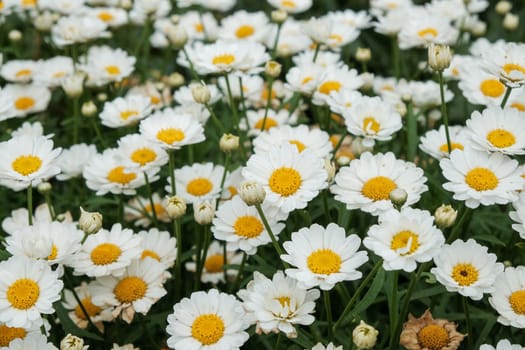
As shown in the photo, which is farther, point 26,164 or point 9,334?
point 26,164

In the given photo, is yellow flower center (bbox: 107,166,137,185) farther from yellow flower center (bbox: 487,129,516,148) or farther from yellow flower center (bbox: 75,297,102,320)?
yellow flower center (bbox: 487,129,516,148)

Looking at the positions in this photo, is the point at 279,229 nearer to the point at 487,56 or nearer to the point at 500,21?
the point at 487,56

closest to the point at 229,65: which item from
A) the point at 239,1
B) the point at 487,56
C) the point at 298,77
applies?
the point at 298,77

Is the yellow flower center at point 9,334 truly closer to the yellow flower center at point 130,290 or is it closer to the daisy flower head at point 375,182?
the yellow flower center at point 130,290

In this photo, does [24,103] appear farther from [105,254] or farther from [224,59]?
[105,254]

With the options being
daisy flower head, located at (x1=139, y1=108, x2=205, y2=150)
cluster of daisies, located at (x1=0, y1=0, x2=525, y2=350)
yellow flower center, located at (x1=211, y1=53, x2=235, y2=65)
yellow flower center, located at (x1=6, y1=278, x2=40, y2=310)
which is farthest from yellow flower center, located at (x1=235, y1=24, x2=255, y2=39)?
yellow flower center, located at (x1=6, y1=278, x2=40, y2=310)

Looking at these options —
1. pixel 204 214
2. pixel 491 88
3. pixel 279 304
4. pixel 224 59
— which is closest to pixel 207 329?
pixel 279 304

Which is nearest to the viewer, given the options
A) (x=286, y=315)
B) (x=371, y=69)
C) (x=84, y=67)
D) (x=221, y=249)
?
(x=286, y=315)
